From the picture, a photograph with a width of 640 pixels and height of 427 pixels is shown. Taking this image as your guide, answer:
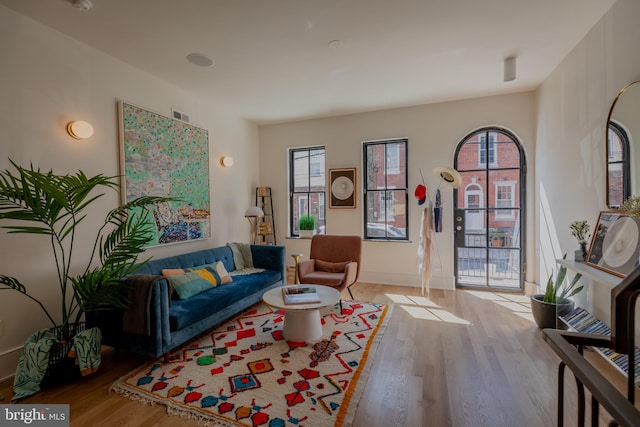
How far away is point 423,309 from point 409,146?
2397 millimetres

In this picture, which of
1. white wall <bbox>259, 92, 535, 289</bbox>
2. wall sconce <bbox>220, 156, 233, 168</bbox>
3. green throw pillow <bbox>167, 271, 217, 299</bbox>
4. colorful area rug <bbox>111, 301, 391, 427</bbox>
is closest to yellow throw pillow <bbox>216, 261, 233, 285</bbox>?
green throw pillow <bbox>167, 271, 217, 299</bbox>

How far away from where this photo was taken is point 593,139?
2.53m

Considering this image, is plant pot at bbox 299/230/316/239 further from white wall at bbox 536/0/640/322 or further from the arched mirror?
the arched mirror

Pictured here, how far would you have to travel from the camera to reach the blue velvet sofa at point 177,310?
2.22m

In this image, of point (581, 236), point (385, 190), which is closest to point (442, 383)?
point (581, 236)

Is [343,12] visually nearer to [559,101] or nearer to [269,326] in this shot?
[559,101]

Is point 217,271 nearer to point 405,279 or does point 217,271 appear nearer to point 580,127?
point 405,279

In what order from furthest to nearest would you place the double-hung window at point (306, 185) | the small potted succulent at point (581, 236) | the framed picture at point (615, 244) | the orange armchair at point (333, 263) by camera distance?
the double-hung window at point (306, 185) < the orange armchair at point (333, 263) < the small potted succulent at point (581, 236) < the framed picture at point (615, 244)

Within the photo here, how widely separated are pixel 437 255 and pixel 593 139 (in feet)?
7.55

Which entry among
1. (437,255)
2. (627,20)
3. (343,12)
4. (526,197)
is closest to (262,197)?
(437,255)

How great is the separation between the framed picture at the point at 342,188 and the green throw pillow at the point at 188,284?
8.39 feet

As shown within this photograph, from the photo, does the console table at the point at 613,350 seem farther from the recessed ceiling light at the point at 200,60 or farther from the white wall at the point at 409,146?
the white wall at the point at 409,146

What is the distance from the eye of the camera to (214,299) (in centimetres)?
274

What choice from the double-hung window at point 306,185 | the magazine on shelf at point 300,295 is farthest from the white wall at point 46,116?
the double-hung window at point 306,185
